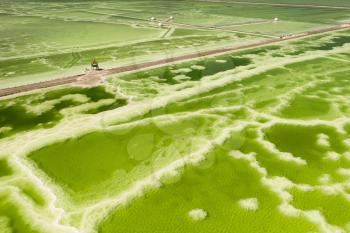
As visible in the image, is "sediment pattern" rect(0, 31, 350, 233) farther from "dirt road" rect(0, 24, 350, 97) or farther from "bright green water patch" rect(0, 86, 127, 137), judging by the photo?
"dirt road" rect(0, 24, 350, 97)

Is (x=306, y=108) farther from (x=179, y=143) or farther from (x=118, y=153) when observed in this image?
(x=118, y=153)

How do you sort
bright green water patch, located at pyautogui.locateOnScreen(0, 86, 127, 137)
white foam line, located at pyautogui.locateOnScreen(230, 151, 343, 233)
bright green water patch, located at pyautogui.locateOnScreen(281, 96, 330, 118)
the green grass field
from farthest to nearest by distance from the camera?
bright green water patch, located at pyautogui.locateOnScreen(281, 96, 330, 118)
bright green water patch, located at pyautogui.locateOnScreen(0, 86, 127, 137)
the green grass field
white foam line, located at pyautogui.locateOnScreen(230, 151, 343, 233)

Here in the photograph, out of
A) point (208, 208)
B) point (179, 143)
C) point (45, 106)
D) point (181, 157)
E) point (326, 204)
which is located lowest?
point (45, 106)

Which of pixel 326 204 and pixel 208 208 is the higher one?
pixel 326 204

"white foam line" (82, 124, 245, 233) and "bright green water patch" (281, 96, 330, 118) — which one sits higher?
"white foam line" (82, 124, 245, 233)

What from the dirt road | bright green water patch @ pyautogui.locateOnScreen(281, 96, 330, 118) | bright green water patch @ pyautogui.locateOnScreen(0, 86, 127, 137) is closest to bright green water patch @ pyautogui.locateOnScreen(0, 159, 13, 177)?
bright green water patch @ pyautogui.locateOnScreen(0, 86, 127, 137)

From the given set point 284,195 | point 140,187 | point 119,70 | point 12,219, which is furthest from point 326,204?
point 119,70

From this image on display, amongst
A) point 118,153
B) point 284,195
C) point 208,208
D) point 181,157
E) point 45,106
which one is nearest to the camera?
point 208,208

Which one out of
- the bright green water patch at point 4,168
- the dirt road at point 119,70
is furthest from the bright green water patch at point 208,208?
the dirt road at point 119,70
